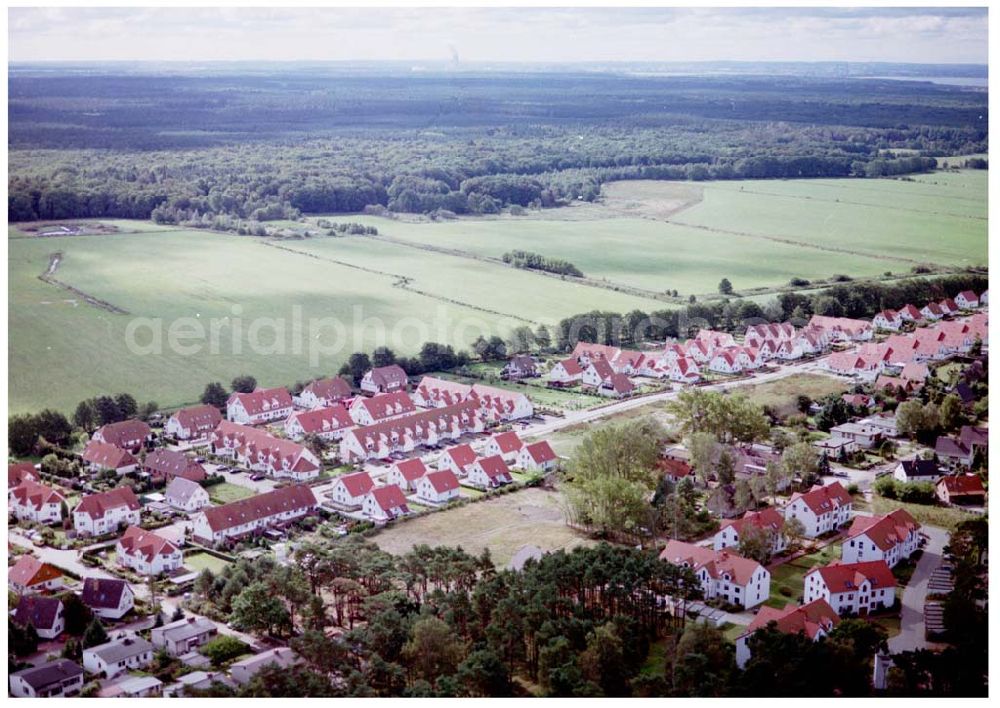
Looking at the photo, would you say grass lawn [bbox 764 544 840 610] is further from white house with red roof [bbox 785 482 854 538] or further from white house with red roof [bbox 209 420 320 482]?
white house with red roof [bbox 209 420 320 482]

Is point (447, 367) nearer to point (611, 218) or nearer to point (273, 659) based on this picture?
point (273, 659)

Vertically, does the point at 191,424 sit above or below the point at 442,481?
above

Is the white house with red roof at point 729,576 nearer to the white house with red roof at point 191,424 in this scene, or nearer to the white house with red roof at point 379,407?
the white house with red roof at point 379,407

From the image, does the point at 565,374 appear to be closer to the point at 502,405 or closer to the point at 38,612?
the point at 502,405

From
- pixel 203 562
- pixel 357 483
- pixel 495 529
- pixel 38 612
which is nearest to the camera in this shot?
pixel 38 612

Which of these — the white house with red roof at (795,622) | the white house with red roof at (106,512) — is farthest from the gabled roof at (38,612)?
the white house with red roof at (795,622)

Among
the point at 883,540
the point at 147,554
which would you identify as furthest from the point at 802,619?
the point at 147,554
